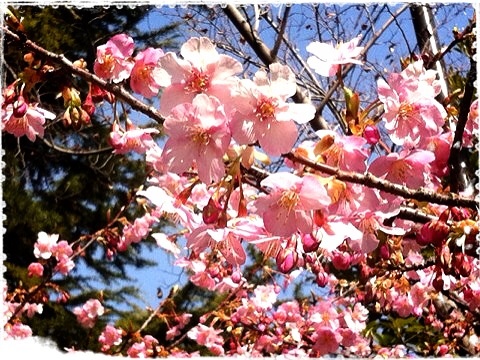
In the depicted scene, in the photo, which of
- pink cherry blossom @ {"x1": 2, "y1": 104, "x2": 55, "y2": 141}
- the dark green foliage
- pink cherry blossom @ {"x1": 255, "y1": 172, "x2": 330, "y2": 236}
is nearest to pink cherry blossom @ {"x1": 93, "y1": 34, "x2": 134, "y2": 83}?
pink cherry blossom @ {"x1": 2, "y1": 104, "x2": 55, "y2": 141}

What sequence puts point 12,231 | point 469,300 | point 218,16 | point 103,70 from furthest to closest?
point 12,231 < point 218,16 < point 469,300 < point 103,70

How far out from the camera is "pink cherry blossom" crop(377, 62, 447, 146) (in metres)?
0.78

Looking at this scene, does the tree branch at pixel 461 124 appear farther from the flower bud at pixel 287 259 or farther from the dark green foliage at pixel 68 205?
the dark green foliage at pixel 68 205

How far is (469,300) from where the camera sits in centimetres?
157

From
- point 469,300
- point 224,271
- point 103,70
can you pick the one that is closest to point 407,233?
point 103,70

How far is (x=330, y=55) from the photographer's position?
2.69ft

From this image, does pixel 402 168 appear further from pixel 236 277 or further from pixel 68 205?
pixel 68 205

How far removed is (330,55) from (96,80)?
341 millimetres

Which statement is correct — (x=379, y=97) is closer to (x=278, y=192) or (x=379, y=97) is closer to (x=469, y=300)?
(x=278, y=192)

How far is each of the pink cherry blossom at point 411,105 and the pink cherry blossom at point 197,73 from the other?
0.25 metres

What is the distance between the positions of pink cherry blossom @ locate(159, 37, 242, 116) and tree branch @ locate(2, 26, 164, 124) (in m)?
0.02

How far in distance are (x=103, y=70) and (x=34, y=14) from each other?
225 centimetres

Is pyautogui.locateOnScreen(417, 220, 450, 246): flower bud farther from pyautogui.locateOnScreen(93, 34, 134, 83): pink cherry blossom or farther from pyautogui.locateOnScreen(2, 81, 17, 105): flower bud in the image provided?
pyautogui.locateOnScreen(2, 81, 17, 105): flower bud

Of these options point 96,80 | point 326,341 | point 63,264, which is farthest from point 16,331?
point 96,80
